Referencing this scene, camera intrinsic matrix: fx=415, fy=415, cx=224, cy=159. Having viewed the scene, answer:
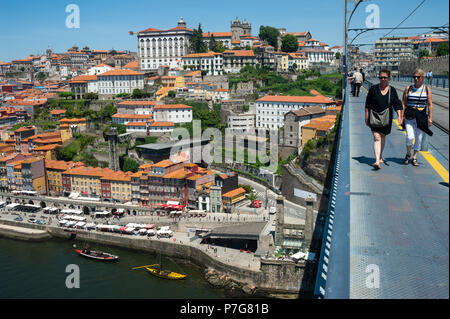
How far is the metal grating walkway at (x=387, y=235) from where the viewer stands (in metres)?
2.91

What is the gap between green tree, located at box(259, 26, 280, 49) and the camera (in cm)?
6075

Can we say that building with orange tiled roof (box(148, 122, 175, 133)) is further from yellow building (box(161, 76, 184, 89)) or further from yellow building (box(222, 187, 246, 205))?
yellow building (box(222, 187, 246, 205))

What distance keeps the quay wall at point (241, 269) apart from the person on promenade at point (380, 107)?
1486 cm

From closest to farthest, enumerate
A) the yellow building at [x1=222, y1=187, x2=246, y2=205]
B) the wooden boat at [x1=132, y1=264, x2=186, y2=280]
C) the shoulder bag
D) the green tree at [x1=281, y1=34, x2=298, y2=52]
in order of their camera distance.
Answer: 1. the shoulder bag
2. the wooden boat at [x1=132, y1=264, x2=186, y2=280]
3. the yellow building at [x1=222, y1=187, x2=246, y2=205]
4. the green tree at [x1=281, y1=34, x2=298, y2=52]

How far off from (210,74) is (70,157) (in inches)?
807

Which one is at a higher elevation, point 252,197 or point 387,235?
point 387,235

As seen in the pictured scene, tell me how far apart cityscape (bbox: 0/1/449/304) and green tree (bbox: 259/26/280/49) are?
413 cm

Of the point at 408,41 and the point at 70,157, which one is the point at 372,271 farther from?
the point at 70,157

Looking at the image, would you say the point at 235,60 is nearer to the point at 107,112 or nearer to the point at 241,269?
the point at 107,112

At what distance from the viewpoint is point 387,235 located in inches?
140

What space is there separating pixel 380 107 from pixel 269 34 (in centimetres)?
5862

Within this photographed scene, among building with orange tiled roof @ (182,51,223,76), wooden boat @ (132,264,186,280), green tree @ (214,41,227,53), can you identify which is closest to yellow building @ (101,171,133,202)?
wooden boat @ (132,264,186,280)

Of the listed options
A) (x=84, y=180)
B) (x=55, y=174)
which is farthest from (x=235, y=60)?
(x=55, y=174)

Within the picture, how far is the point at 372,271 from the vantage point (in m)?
3.09
